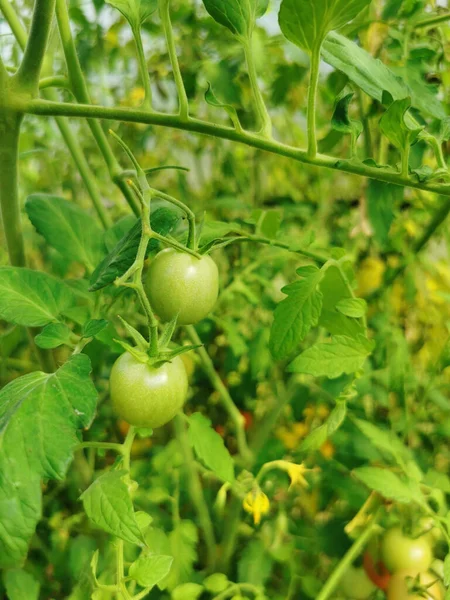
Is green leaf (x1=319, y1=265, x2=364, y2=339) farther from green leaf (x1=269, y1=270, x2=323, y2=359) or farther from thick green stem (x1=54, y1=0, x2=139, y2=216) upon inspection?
thick green stem (x1=54, y1=0, x2=139, y2=216)

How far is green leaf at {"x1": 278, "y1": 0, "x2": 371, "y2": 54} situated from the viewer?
1.06 feet

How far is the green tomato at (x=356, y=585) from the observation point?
0.64 metres

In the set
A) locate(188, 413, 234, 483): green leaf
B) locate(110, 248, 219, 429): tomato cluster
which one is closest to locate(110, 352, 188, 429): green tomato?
locate(110, 248, 219, 429): tomato cluster

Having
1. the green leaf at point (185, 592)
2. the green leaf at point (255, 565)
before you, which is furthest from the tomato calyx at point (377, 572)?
the green leaf at point (185, 592)

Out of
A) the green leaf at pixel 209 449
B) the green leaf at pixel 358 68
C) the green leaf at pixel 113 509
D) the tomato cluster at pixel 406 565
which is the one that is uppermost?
the green leaf at pixel 358 68

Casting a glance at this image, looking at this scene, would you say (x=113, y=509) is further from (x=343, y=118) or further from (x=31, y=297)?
(x=343, y=118)

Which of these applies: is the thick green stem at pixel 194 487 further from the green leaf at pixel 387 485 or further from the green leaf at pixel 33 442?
the green leaf at pixel 33 442

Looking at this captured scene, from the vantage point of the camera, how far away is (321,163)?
38 cm

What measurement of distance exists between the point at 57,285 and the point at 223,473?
0.65 feet

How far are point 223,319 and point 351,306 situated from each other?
0.99 feet

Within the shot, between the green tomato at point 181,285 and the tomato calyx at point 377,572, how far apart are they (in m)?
0.43

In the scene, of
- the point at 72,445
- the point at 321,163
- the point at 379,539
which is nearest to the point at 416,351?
the point at 379,539

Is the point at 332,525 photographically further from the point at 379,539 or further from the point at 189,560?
the point at 189,560

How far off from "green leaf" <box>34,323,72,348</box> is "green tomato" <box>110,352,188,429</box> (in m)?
0.05
